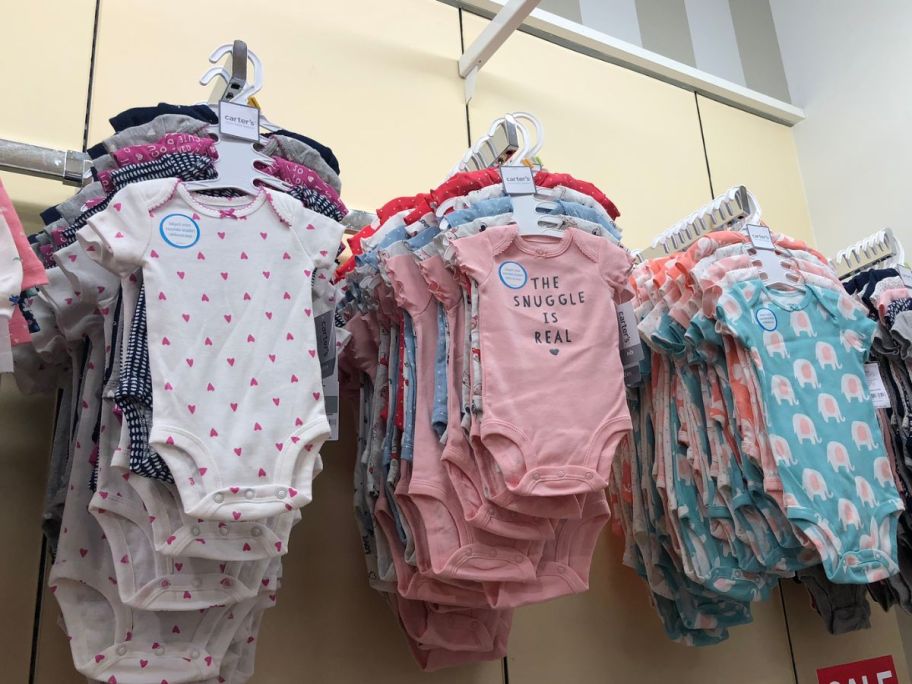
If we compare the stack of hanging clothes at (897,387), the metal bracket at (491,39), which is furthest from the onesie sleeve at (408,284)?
the stack of hanging clothes at (897,387)

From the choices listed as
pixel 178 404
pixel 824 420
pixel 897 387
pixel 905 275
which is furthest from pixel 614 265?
pixel 905 275

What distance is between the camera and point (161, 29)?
75.4 inches

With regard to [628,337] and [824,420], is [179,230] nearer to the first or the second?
[628,337]

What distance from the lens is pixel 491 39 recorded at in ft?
7.41

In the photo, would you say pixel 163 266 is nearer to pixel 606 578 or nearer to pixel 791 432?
pixel 791 432

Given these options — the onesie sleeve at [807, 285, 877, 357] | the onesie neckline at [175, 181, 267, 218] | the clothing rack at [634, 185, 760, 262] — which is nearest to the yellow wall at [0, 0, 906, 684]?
the clothing rack at [634, 185, 760, 262]

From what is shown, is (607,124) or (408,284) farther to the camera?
(607,124)

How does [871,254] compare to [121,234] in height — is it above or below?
above

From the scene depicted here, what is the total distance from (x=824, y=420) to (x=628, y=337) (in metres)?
0.47

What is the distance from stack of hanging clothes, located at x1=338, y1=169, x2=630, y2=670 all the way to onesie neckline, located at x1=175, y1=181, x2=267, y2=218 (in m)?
0.33

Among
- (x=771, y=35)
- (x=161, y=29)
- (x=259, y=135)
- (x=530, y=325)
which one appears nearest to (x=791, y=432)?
(x=530, y=325)

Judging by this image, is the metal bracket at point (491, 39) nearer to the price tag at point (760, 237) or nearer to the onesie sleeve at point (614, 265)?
the price tag at point (760, 237)

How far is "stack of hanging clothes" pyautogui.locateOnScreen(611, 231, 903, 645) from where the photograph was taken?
1.54 meters

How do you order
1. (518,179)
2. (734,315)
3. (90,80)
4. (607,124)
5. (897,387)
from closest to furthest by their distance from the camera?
(518,179)
(734,315)
(90,80)
(897,387)
(607,124)
